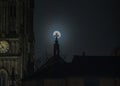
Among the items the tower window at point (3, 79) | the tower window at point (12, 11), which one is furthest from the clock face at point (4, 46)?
the tower window at point (12, 11)

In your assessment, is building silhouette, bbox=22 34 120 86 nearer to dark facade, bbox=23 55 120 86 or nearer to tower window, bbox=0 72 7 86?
dark facade, bbox=23 55 120 86

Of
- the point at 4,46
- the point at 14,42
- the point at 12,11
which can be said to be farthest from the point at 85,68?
the point at 12,11

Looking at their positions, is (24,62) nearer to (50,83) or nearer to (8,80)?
(8,80)

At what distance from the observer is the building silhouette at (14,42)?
102750 millimetres

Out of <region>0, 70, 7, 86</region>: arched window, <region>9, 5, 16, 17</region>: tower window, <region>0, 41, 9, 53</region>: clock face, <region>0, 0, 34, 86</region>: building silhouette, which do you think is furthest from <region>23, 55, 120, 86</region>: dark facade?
<region>9, 5, 16, 17</region>: tower window

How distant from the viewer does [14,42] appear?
104 meters

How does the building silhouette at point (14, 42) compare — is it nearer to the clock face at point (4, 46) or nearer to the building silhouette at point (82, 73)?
the clock face at point (4, 46)

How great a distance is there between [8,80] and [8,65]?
83.3 inches

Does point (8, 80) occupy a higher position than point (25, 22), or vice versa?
point (25, 22)

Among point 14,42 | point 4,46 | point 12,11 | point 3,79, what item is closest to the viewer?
point 3,79

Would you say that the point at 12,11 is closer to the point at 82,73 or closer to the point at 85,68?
the point at 85,68

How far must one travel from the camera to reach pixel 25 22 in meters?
107

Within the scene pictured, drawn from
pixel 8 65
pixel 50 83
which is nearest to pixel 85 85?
pixel 50 83

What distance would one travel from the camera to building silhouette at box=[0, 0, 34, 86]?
102750mm
